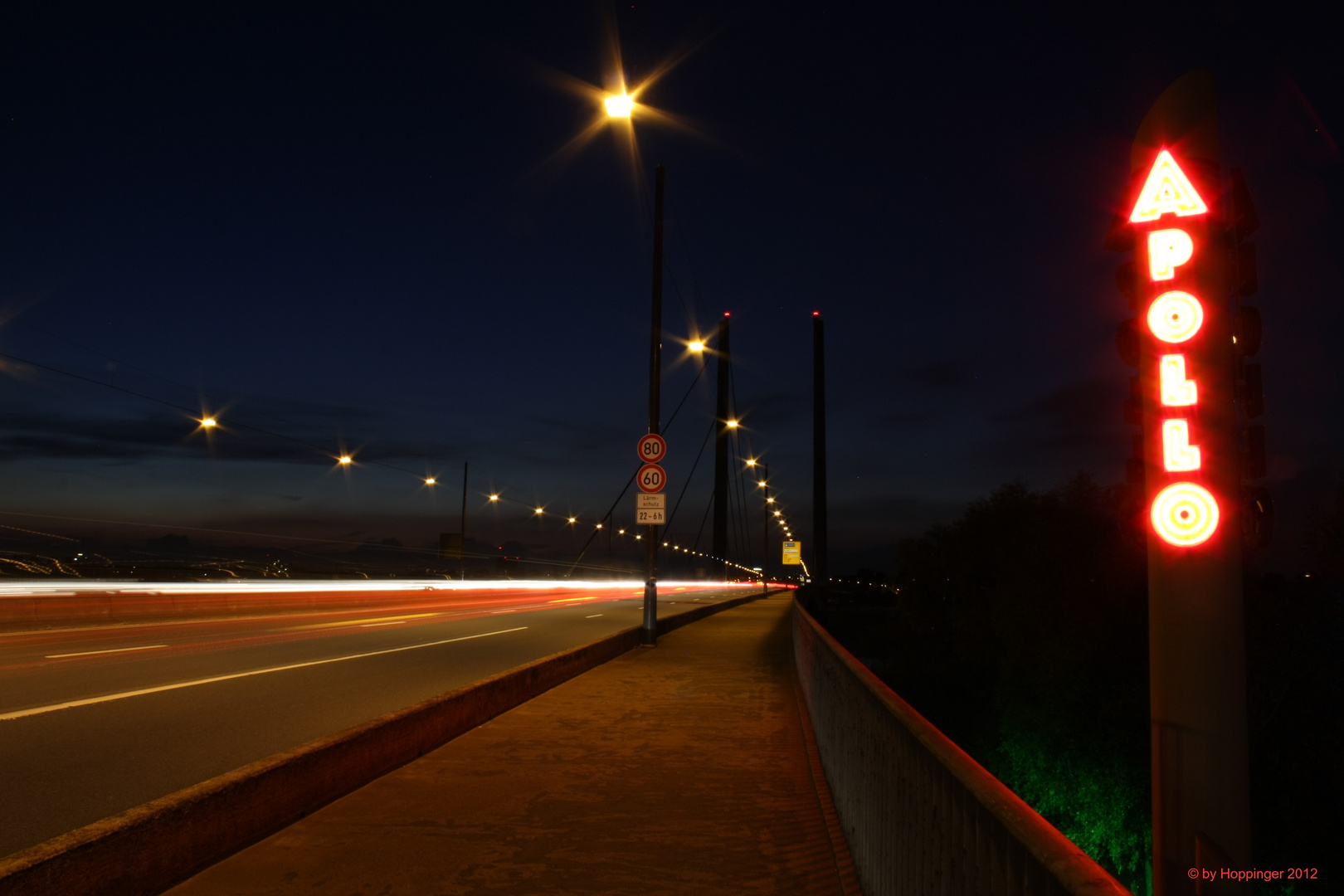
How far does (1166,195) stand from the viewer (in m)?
5.43

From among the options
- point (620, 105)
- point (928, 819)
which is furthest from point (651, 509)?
point (928, 819)

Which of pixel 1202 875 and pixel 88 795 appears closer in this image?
pixel 1202 875

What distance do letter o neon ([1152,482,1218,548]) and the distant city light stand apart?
11181mm

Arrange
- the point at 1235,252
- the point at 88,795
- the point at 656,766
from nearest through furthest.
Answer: the point at 1235,252, the point at 88,795, the point at 656,766

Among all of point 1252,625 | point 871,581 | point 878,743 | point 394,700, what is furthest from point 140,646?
point 871,581

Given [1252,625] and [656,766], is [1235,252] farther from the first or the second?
[1252,625]

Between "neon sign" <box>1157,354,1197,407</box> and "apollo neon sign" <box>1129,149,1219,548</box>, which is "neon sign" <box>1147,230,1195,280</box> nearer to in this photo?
"apollo neon sign" <box>1129,149,1219,548</box>

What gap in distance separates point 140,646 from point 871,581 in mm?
155433

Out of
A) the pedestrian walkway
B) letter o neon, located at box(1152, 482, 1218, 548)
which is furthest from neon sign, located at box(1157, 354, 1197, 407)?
the pedestrian walkway

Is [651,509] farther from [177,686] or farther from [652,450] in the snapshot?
[177,686]

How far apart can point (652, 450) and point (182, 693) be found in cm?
860

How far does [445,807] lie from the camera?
6027mm

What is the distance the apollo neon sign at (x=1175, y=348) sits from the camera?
16.3ft

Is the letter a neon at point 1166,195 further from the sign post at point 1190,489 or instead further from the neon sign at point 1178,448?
the neon sign at point 1178,448
